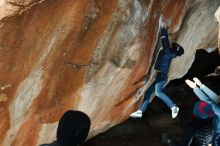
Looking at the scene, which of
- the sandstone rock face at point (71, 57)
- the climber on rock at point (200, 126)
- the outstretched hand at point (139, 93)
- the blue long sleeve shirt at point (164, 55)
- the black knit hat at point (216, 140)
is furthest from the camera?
the outstretched hand at point (139, 93)

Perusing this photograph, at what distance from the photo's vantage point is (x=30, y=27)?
18.4ft

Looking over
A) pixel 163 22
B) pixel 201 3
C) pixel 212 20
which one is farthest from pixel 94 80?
pixel 212 20

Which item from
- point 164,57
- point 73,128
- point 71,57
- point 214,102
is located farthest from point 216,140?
point 73,128

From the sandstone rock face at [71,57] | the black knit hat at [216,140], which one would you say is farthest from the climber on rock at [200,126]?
the sandstone rock face at [71,57]

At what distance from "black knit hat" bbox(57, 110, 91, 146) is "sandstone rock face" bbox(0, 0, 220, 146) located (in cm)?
232

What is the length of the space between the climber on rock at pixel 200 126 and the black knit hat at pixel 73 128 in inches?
136

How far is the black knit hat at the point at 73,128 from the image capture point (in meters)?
3.46

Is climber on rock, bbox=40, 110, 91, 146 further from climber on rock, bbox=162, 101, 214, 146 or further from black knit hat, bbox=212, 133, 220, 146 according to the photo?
black knit hat, bbox=212, 133, 220, 146

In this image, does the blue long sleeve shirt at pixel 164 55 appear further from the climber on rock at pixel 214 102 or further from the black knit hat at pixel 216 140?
the black knit hat at pixel 216 140

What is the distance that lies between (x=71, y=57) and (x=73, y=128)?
3.05 metres

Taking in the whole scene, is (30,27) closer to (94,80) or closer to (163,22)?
(94,80)

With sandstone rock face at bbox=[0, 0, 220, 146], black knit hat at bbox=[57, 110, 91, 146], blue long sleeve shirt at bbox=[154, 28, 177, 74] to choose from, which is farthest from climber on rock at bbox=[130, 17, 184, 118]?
black knit hat at bbox=[57, 110, 91, 146]

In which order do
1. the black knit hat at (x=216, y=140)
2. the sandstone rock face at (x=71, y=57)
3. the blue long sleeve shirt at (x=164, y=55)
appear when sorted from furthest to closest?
1. the blue long sleeve shirt at (x=164, y=55)
2. the black knit hat at (x=216, y=140)
3. the sandstone rock face at (x=71, y=57)

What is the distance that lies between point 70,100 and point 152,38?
1819mm
